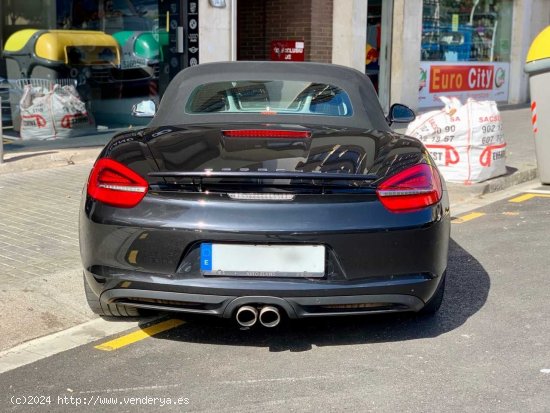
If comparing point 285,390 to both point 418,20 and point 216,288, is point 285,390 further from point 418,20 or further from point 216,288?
point 418,20

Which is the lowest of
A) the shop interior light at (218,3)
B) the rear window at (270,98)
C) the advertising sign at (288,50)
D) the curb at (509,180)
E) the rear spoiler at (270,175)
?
the curb at (509,180)

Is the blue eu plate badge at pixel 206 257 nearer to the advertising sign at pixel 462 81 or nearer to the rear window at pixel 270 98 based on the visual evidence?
the rear window at pixel 270 98

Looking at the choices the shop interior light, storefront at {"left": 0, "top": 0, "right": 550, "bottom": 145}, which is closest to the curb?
storefront at {"left": 0, "top": 0, "right": 550, "bottom": 145}

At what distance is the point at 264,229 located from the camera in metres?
3.60

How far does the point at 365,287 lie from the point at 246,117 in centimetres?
147

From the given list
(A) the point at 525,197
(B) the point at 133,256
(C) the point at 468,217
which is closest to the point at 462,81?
(A) the point at 525,197

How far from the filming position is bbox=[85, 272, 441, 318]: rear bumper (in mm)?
3658

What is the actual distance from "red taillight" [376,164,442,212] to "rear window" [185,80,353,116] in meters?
0.97

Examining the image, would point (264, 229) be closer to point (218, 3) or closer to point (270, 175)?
point (270, 175)

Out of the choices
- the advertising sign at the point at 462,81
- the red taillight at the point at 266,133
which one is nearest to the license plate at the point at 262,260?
the red taillight at the point at 266,133

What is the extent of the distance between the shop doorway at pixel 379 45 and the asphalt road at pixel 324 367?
11.0 metres

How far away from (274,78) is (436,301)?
69.2 inches

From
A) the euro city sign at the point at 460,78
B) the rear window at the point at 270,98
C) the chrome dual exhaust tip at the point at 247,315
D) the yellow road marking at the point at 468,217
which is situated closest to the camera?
the chrome dual exhaust tip at the point at 247,315

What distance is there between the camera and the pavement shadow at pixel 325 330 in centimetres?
419
